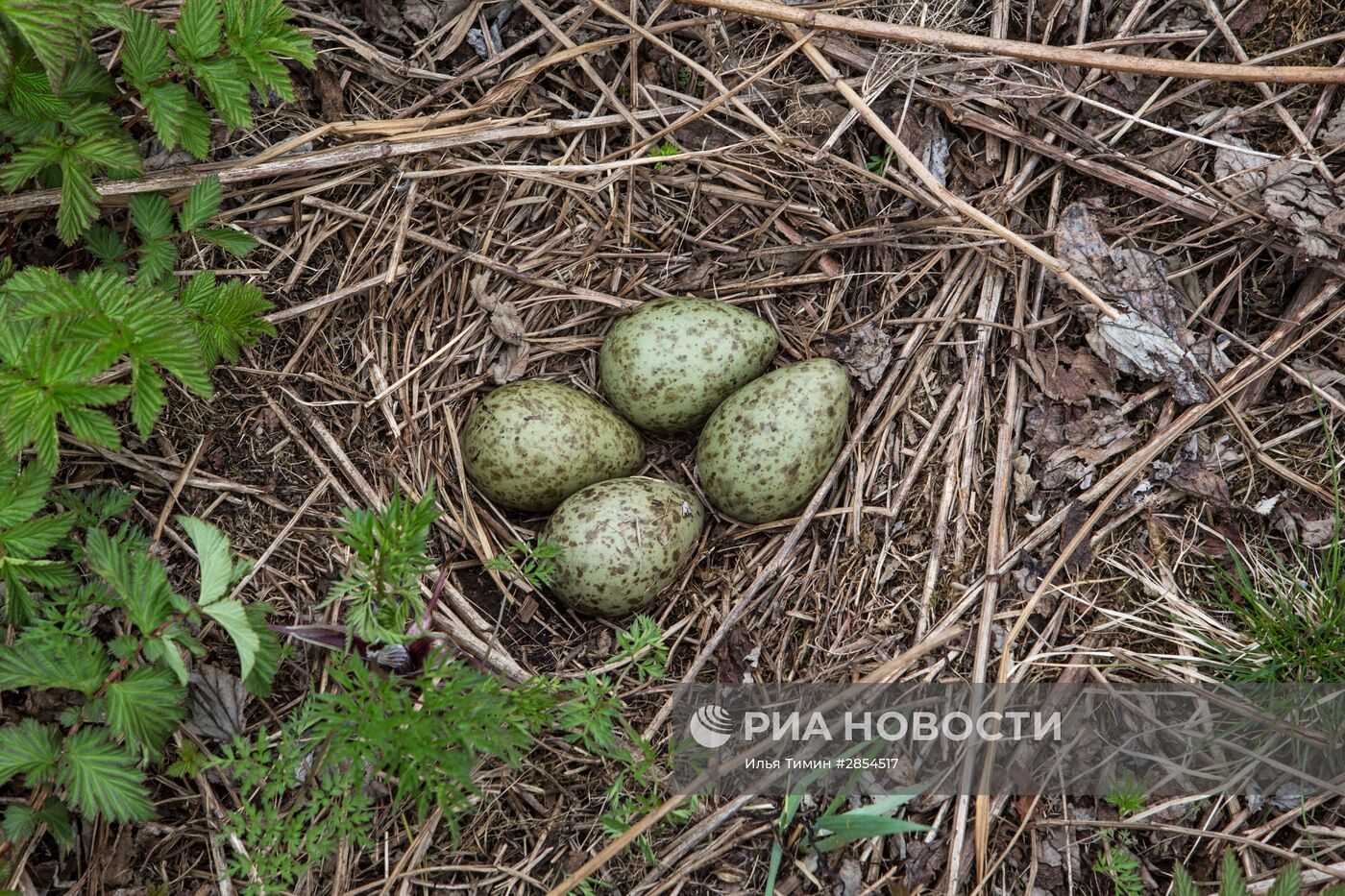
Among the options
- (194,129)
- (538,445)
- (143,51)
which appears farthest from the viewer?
(538,445)

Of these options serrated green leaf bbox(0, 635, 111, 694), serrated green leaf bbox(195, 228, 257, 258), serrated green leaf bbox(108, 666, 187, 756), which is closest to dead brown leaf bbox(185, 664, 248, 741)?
serrated green leaf bbox(108, 666, 187, 756)

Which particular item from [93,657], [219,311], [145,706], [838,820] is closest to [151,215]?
[219,311]

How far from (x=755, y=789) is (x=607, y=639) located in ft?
2.21

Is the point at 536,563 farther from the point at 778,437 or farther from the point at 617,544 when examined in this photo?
the point at 778,437

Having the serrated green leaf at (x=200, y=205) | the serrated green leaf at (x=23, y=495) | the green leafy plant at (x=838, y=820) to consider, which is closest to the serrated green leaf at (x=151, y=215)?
the serrated green leaf at (x=200, y=205)

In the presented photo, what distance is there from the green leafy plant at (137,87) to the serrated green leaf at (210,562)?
0.80 m

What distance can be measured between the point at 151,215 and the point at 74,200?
28 cm

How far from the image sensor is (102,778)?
2139mm

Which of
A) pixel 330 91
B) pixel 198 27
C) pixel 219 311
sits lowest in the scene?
pixel 219 311

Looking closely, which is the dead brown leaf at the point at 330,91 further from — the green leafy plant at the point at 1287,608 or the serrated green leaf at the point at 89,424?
the green leafy plant at the point at 1287,608

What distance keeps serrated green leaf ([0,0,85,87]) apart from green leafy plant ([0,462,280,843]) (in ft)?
3.04

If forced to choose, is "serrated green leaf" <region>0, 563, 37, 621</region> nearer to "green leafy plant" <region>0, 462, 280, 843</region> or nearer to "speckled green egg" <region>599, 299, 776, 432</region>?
"green leafy plant" <region>0, 462, 280, 843</region>

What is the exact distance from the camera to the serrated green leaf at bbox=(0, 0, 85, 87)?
1928 mm

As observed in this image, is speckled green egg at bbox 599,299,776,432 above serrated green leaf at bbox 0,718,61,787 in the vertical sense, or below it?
above
